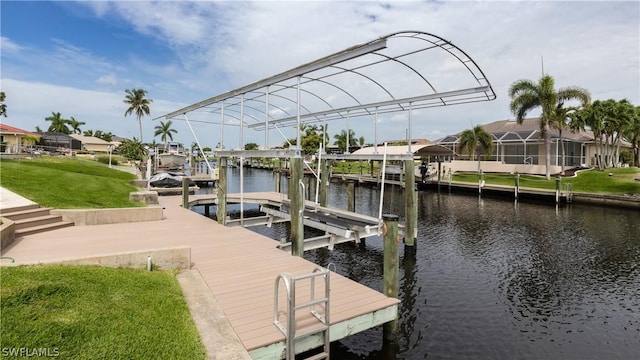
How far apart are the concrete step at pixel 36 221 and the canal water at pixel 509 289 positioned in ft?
33.2

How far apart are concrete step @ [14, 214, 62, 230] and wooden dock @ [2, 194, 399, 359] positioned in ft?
2.27

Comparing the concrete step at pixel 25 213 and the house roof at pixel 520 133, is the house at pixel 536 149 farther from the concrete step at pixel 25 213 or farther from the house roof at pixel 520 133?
the concrete step at pixel 25 213

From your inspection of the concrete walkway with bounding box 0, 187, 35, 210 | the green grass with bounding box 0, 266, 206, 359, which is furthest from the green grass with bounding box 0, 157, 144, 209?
the green grass with bounding box 0, 266, 206, 359

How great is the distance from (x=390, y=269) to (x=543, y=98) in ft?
138

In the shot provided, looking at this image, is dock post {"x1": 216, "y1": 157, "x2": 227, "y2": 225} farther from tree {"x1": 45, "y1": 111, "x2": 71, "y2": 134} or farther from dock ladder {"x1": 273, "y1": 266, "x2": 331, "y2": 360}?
tree {"x1": 45, "y1": 111, "x2": 71, "y2": 134}

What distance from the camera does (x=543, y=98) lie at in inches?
1601

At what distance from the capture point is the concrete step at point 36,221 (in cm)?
1151

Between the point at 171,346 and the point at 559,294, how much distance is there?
12655mm

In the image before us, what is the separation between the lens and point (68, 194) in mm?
15836

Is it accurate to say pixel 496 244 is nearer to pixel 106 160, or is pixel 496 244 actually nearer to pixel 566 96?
pixel 566 96

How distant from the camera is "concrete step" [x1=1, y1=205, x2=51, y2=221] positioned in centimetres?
1168

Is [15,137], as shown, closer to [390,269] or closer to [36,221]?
[36,221]

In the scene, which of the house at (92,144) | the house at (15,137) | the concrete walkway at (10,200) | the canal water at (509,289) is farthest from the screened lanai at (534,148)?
the house at (92,144)

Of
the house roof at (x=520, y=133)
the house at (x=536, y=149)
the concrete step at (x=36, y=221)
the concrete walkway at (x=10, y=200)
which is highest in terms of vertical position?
the house roof at (x=520, y=133)
